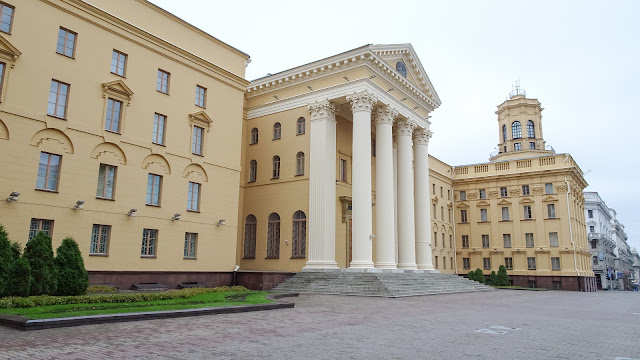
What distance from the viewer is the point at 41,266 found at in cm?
1394

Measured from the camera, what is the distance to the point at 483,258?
5122cm

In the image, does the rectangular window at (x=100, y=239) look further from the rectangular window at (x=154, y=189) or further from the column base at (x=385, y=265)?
the column base at (x=385, y=265)

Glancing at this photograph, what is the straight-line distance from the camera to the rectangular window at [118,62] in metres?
22.0

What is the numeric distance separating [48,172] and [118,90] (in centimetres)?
499

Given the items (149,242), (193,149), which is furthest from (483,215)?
(149,242)

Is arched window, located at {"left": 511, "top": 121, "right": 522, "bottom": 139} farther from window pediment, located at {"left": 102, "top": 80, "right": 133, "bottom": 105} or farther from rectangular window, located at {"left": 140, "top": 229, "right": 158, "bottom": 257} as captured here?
window pediment, located at {"left": 102, "top": 80, "right": 133, "bottom": 105}

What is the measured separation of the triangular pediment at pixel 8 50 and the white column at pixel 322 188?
54.4ft

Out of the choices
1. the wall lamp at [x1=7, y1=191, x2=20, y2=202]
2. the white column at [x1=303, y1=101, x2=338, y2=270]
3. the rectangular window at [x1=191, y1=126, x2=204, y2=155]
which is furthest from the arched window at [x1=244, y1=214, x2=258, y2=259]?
the wall lamp at [x1=7, y1=191, x2=20, y2=202]

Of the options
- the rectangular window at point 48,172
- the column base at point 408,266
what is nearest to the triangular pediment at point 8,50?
the rectangular window at point 48,172

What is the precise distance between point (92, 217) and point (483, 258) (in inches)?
1661

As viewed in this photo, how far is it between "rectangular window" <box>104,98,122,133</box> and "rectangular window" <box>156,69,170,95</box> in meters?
2.63

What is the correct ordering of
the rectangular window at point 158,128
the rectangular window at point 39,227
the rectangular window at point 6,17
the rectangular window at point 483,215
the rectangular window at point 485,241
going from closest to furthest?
the rectangular window at point 6,17, the rectangular window at point 39,227, the rectangular window at point 158,128, the rectangular window at point 485,241, the rectangular window at point 483,215

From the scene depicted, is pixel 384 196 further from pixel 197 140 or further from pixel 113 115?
pixel 113 115

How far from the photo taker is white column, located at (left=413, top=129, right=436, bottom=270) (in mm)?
35156
